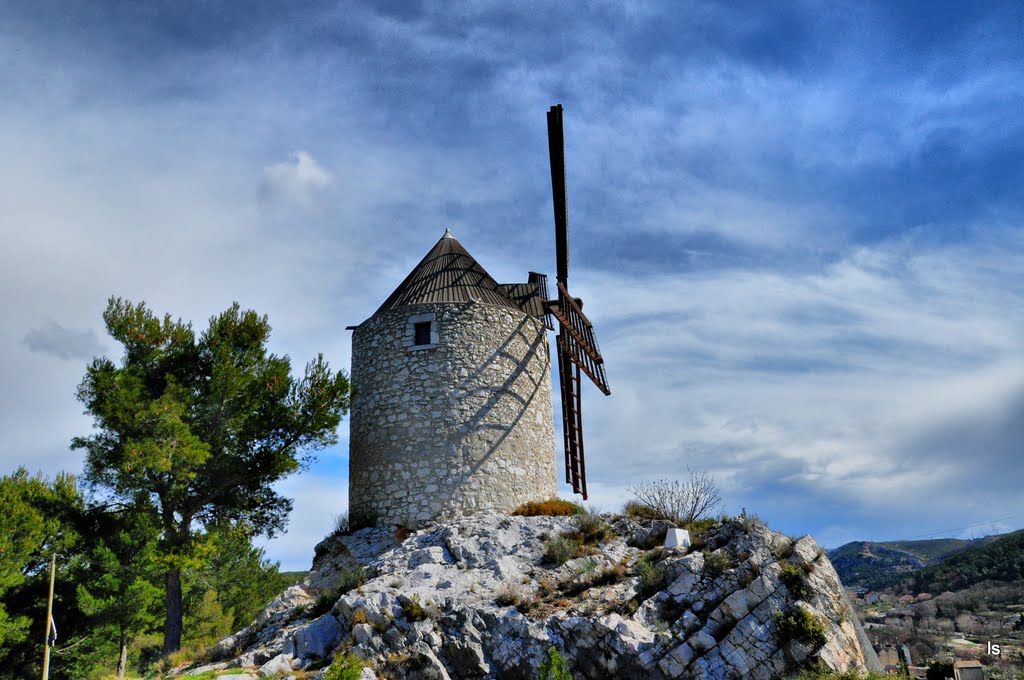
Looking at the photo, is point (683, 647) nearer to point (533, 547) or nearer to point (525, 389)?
point (533, 547)

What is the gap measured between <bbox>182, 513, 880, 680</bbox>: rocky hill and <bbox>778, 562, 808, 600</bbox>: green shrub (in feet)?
0.05

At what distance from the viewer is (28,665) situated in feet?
63.1

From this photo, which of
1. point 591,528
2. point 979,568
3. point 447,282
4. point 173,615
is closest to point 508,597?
point 591,528

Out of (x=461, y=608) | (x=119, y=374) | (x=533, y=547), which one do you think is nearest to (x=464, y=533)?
(x=533, y=547)

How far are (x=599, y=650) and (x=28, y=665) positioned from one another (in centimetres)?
1656

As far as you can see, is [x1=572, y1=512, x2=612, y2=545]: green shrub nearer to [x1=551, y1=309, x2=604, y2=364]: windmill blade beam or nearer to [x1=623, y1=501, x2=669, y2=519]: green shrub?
[x1=623, y1=501, x2=669, y2=519]: green shrub

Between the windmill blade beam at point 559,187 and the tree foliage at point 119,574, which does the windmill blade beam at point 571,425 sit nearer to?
the windmill blade beam at point 559,187

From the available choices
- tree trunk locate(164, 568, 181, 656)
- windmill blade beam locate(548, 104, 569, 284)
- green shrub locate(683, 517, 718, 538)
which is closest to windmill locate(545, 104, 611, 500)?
windmill blade beam locate(548, 104, 569, 284)

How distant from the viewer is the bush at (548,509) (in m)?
16.6

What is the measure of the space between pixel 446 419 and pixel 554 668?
24.3 ft

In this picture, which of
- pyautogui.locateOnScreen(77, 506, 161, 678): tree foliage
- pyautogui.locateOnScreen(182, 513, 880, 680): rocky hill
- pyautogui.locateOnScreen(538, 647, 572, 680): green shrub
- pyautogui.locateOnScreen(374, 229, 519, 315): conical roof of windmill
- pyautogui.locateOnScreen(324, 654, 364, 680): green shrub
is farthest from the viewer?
pyautogui.locateOnScreen(374, 229, 519, 315): conical roof of windmill

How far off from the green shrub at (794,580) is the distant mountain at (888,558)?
48587 millimetres

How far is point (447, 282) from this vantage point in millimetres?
18578

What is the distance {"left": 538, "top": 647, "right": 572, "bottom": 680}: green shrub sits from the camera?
9.98 metres
